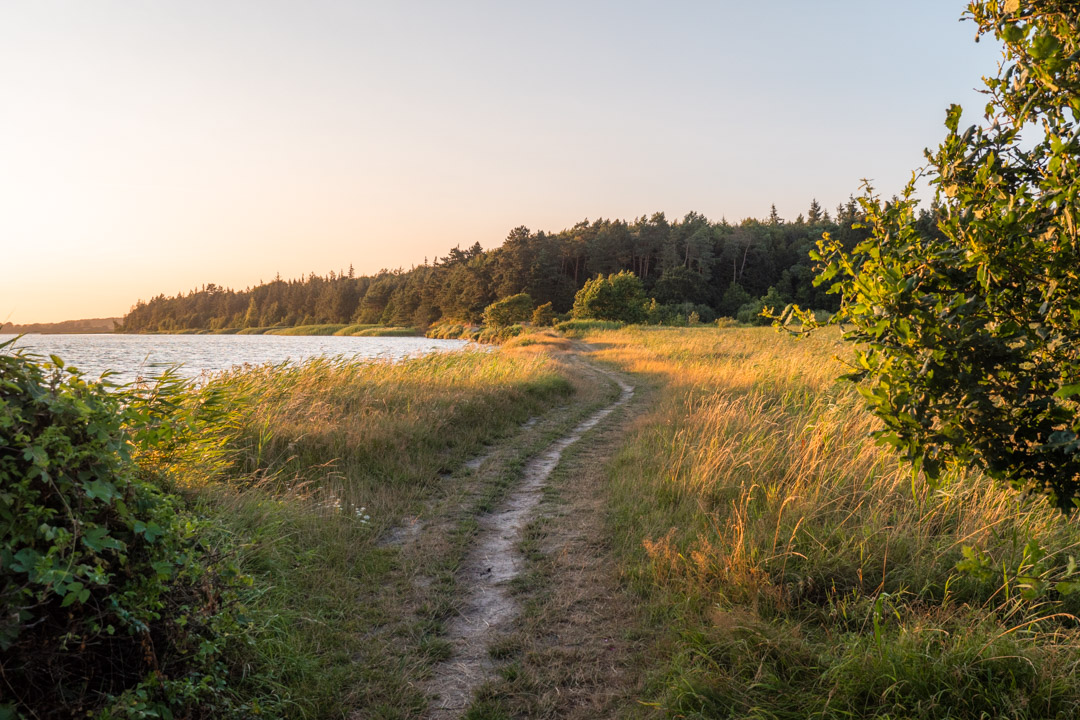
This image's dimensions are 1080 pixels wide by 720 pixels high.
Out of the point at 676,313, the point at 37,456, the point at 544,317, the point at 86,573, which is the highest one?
the point at 676,313

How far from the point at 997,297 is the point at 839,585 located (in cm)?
255

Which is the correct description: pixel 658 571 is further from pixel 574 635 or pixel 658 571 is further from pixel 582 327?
pixel 582 327

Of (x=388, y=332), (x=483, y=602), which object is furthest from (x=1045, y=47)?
(x=388, y=332)

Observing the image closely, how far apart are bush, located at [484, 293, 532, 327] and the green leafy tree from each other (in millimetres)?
6028

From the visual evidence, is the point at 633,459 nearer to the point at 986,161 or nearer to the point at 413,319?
the point at 986,161

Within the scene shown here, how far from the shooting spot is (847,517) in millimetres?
4383

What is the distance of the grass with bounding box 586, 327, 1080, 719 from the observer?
2734mm

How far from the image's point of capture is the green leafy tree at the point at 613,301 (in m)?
59.3

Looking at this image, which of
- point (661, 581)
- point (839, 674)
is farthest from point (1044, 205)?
point (661, 581)

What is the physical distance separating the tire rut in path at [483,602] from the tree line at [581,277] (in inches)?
2736

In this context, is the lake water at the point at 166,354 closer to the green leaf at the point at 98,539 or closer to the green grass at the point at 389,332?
the green leaf at the point at 98,539

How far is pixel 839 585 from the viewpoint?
Answer: 3.88 m

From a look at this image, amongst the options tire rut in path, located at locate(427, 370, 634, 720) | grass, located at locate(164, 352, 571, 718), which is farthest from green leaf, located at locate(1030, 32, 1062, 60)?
grass, located at locate(164, 352, 571, 718)

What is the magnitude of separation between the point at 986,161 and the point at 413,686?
3992mm
